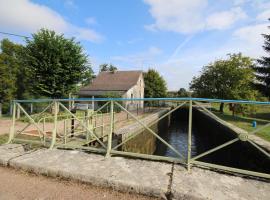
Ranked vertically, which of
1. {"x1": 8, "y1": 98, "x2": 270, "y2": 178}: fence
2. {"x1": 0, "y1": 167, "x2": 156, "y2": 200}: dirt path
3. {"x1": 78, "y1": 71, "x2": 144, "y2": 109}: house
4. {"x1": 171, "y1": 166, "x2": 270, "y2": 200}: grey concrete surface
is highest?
{"x1": 78, "y1": 71, "x2": 144, "y2": 109}: house

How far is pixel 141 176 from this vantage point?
3115mm

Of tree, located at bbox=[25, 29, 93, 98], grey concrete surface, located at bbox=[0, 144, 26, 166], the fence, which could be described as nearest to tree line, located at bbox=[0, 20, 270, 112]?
tree, located at bbox=[25, 29, 93, 98]

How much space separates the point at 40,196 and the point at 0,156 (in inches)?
73.9

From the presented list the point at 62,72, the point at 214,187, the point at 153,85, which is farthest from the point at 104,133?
the point at 153,85

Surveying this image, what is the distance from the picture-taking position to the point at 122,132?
27.9 ft

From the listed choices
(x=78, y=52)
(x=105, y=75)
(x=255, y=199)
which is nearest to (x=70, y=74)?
(x=78, y=52)

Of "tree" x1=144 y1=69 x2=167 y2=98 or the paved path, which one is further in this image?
"tree" x1=144 y1=69 x2=167 y2=98

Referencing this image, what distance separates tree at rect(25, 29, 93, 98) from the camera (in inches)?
588

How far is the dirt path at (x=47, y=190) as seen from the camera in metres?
2.78

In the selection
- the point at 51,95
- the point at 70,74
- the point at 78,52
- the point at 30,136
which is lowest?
the point at 30,136

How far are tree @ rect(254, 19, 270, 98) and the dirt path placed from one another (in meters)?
19.0

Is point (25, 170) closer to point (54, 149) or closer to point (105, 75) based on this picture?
point (54, 149)

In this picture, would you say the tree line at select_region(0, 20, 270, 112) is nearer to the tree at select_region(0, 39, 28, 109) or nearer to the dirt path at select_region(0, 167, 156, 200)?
the tree at select_region(0, 39, 28, 109)

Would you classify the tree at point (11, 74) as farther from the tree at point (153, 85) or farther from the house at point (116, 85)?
the tree at point (153, 85)
